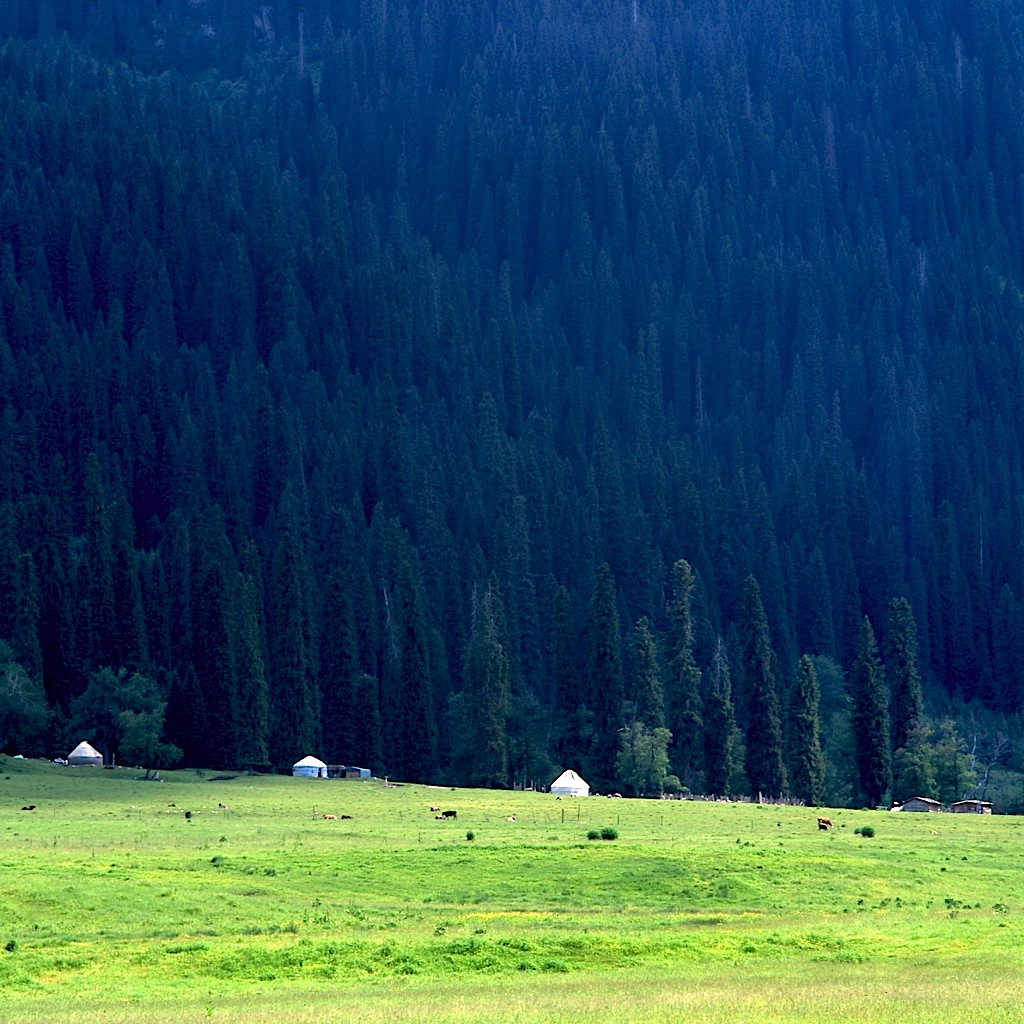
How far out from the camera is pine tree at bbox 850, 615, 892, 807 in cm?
14850

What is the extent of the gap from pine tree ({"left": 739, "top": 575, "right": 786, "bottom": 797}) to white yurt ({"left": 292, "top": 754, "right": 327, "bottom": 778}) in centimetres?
3456

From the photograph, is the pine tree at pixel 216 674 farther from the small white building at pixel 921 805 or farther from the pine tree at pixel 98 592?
the small white building at pixel 921 805

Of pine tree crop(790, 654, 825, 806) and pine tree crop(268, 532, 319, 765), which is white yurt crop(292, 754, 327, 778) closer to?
pine tree crop(268, 532, 319, 765)

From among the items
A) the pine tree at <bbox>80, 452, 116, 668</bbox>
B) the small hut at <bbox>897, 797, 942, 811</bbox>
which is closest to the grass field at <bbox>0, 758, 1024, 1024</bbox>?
the small hut at <bbox>897, 797, 942, 811</bbox>

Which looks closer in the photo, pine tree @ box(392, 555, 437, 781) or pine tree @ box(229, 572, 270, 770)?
pine tree @ box(229, 572, 270, 770)

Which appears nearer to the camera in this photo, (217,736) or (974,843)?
(974,843)

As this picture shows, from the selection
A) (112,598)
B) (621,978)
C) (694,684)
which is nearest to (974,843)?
(621,978)

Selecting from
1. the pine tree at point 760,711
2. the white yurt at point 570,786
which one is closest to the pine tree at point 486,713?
the white yurt at point 570,786

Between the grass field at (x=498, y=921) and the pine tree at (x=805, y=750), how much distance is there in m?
44.0

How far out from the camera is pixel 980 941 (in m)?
62.5

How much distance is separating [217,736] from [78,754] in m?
13.8

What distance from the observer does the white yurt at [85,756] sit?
144 metres

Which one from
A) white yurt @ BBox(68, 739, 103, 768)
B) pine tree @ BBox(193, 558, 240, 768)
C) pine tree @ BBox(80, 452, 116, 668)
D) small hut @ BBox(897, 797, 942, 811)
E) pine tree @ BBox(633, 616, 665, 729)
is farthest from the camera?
pine tree @ BBox(80, 452, 116, 668)

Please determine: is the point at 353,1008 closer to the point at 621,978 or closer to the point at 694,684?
the point at 621,978
